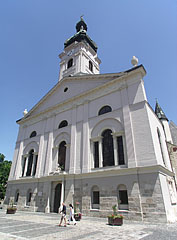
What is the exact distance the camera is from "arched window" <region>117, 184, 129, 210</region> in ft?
39.4

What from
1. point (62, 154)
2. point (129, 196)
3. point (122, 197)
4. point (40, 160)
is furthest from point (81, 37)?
point (129, 196)

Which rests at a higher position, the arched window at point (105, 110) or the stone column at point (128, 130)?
the arched window at point (105, 110)

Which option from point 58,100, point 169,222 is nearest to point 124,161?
point 169,222

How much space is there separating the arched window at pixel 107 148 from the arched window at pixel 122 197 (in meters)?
2.14

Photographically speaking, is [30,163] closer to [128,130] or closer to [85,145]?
[85,145]

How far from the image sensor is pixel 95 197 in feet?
45.2

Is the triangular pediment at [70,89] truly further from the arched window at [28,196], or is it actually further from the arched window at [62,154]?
the arched window at [28,196]

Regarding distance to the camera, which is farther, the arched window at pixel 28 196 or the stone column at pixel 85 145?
the arched window at pixel 28 196

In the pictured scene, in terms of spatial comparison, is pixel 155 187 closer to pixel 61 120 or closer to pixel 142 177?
pixel 142 177

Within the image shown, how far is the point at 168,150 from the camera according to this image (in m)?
18.5

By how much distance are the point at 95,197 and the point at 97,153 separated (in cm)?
380

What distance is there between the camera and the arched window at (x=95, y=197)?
1342 cm

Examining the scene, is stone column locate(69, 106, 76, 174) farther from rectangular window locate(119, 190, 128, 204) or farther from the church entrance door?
rectangular window locate(119, 190, 128, 204)

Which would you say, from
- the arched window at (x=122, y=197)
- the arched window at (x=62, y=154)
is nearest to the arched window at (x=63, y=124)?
the arched window at (x=62, y=154)
